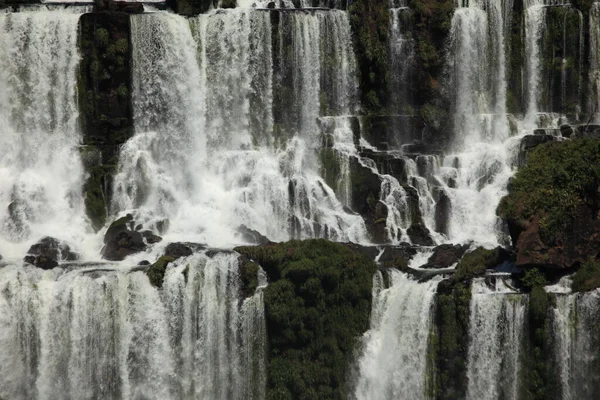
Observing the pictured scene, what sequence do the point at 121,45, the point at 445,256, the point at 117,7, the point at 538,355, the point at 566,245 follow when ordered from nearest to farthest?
the point at 538,355 → the point at 566,245 → the point at 445,256 → the point at 121,45 → the point at 117,7

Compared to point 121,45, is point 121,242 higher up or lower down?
lower down

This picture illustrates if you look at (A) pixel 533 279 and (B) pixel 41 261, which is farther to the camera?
(B) pixel 41 261

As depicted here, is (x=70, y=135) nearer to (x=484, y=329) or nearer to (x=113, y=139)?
(x=113, y=139)

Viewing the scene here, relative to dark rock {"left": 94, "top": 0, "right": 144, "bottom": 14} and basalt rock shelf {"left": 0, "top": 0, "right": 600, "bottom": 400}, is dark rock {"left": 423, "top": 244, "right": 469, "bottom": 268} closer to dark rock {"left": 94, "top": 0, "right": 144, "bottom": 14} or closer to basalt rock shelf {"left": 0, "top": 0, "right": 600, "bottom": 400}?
basalt rock shelf {"left": 0, "top": 0, "right": 600, "bottom": 400}

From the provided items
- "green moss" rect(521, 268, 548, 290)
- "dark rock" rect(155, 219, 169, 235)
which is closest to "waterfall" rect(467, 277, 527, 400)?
"green moss" rect(521, 268, 548, 290)

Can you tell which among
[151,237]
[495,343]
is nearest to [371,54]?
[151,237]

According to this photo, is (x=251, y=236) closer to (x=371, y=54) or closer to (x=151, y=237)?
(x=151, y=237)

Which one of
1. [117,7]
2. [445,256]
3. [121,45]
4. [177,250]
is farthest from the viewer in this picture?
[117,7]
